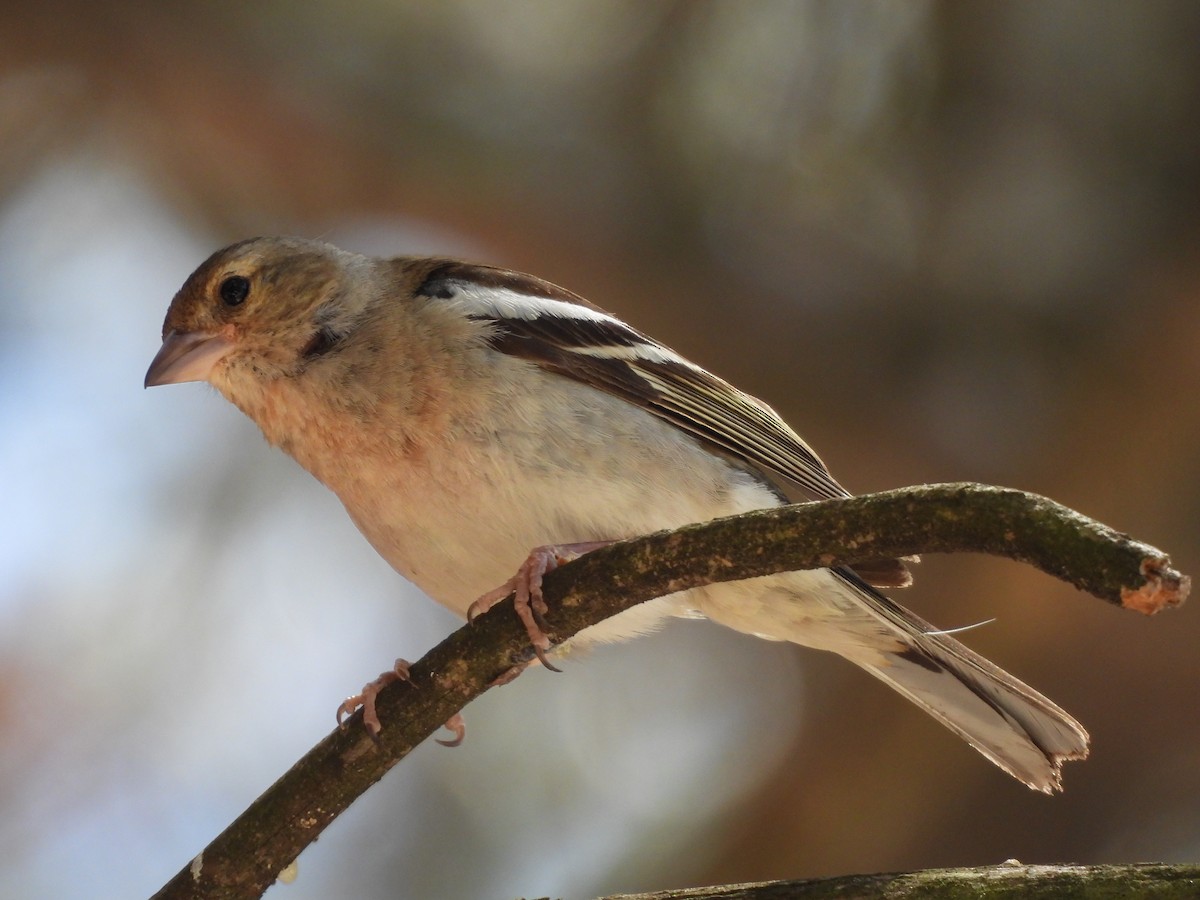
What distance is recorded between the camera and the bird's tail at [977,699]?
8.64ft

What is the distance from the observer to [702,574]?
72.1 inches

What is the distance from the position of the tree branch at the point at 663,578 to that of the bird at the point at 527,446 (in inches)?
16.7

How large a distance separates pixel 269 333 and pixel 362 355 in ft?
1.26

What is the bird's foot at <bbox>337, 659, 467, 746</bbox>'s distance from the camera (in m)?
2.15

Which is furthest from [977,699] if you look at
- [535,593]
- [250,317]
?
[250,317]

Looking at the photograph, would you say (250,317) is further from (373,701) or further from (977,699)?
(977,699)

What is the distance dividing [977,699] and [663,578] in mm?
1243

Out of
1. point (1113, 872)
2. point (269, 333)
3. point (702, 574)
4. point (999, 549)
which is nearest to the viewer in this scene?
point (999, 549)

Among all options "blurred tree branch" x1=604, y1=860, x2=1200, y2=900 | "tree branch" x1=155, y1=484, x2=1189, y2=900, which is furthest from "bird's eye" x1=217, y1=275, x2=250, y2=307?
"blurred tree branch" x1=604, y1=860, x2=1200, y2=900

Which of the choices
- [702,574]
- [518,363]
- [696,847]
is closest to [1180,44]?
[518,363]

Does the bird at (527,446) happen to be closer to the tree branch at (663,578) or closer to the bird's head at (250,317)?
the bird's head at (250,317)

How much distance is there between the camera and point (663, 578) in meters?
1.88

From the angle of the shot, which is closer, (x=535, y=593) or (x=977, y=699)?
(x=535, y=593)

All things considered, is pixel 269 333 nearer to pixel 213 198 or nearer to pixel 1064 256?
pixel 213 198
